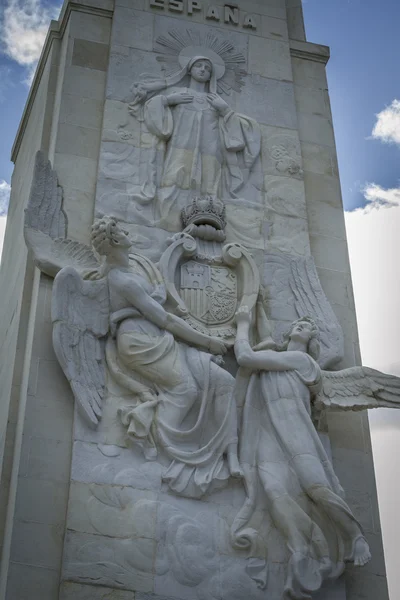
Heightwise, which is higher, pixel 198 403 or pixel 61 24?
pixel 61 24

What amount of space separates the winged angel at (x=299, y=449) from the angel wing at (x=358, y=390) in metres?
0.01

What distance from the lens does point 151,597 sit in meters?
12.3

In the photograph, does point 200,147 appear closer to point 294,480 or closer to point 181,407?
point 181,407

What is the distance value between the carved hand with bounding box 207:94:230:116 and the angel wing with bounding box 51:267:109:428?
12.9ft

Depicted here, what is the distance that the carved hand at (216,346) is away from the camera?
46.5 ft

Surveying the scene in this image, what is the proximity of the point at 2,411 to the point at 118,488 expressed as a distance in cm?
221

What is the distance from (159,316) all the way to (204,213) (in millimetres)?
2051

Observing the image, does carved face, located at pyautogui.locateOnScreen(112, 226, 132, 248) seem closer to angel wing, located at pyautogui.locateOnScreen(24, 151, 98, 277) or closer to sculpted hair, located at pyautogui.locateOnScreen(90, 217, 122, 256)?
sculpted hair, located at pyautogui.locateOnScreen(90, 217, 122, 256)

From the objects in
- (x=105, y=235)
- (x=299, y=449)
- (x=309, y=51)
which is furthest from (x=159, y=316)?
(x=309, y=51)

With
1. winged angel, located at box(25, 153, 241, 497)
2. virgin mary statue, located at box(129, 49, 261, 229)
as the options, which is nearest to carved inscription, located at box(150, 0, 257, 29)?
virgin mary statue, located at box(129, 49, 261, 229)

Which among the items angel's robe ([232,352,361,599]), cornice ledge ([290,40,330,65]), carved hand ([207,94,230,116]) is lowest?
angel's robe ([232,352,361,599])

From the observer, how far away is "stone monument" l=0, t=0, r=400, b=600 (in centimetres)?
1276

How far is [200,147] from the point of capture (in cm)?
1636

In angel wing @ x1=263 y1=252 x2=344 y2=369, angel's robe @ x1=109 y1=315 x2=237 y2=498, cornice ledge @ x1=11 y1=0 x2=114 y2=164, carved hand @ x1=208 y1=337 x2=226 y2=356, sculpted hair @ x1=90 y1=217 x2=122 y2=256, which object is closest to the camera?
angel's robe @ x1=109 y1=315 x2=237 y2=498
